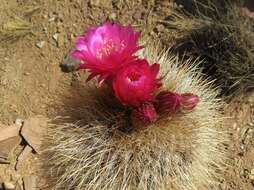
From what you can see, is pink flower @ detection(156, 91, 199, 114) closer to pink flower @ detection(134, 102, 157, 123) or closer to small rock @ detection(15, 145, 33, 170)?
pink flower @ detection(134, 102, 157, 123)

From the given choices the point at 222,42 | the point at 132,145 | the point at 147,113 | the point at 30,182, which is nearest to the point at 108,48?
the point at 147,113

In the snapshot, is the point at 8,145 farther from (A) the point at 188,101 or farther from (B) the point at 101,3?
(A) the point at 188,101

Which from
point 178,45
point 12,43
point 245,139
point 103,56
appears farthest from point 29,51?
point 245,139

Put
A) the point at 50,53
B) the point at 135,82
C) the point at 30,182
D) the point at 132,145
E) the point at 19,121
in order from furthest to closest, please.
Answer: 1. the point at 50,53
2. the point at 19,121
3. the point at 30,182
4. the point at 132,145
5. the point at 135,82

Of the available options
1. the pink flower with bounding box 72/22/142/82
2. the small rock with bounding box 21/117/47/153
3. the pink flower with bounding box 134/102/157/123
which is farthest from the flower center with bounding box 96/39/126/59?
the small rock with bounding box 21/117/47/153

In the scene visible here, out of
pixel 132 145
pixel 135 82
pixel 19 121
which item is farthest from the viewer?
pixel 19 121
